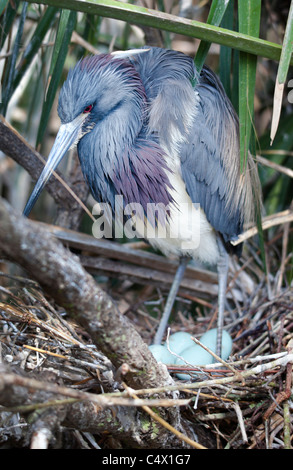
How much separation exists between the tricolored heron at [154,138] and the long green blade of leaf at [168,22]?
0.92 feet

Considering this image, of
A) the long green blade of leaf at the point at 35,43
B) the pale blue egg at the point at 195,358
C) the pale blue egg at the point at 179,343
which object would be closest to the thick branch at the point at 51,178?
the long green blade of leaf at the point at 35,43

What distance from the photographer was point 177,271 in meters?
2.15

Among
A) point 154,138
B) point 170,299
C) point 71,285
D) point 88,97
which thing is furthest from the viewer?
point 170,299

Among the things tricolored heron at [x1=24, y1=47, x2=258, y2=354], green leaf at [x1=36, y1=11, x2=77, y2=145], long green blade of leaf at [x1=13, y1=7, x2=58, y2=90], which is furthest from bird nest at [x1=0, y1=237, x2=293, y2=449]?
long green blade of leaf at [x1=13, y1=7, x2=58, y2=90]

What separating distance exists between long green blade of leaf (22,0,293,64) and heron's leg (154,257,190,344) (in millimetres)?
1010

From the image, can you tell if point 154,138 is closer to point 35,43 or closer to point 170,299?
point 35,43

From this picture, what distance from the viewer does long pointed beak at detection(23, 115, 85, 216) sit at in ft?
5.04

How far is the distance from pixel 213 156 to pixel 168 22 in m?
0.53

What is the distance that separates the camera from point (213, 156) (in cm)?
172

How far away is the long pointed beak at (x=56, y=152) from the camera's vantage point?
154cm

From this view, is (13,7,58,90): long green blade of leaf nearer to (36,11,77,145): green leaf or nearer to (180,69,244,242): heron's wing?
(36,11,77,145): green leaf

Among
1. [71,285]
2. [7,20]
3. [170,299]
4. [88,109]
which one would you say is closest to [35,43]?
[7,20]

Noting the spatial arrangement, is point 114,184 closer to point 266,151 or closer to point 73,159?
point 73,159

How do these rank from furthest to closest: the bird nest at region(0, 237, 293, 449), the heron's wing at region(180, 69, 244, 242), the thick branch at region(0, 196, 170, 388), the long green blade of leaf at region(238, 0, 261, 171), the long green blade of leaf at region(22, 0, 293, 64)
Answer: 1. the heron's wing at region(180, 69, 244, 242)
2. the long green blade of leaf at region(238, 0, 261, 171)
3. the long green blade of leaf at region(22, 0, 293, 64)
4. the bird nest at region(0, 237, 293, 449)
5. the thick branch at region(0, 196, 170, 388)
